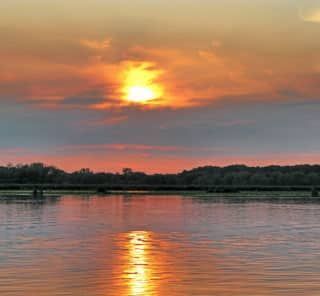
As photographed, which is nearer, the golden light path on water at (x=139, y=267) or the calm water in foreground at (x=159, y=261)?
the golden light path on water at (x=139, y=267)

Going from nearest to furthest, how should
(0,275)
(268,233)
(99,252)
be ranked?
(0,275), (99,252), (268,233)

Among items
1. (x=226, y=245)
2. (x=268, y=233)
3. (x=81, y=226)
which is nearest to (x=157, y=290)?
(x=226, y=245)

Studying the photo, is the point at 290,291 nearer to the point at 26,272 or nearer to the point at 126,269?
the point at 126,269

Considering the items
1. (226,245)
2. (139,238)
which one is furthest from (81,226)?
(226,245)

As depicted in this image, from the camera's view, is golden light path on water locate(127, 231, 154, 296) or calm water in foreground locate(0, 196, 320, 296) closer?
golden light path on water locate(127, 231, 154, 296)

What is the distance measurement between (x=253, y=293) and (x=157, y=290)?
10.6 feet

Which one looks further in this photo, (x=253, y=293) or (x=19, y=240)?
(x=19, y=240)

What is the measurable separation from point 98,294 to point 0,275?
238 inches

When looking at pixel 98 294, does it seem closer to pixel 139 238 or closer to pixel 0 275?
pixel 0 275

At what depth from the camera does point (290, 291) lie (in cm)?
2633

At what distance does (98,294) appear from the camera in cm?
2564

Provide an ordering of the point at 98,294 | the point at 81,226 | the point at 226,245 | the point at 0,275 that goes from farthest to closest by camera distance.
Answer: the point at 81,226
the point at 226,245
the point at 0,275
the point at 98,294

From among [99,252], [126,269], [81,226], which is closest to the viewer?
[126,269]

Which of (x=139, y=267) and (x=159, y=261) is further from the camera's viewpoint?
(x=159, y=261)
